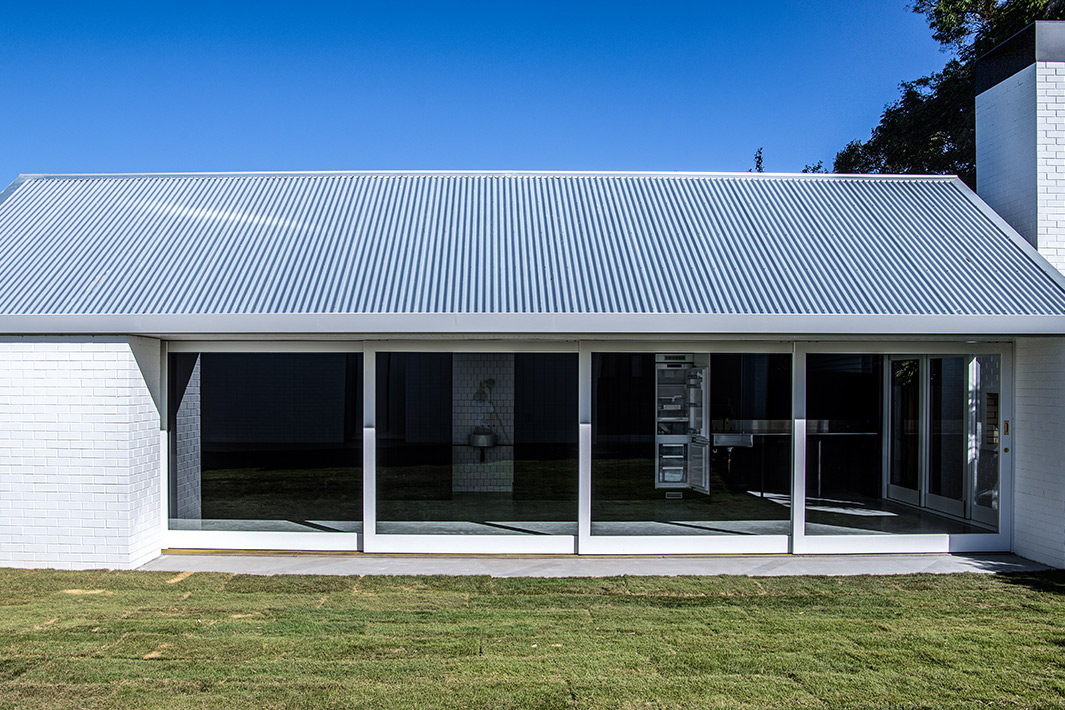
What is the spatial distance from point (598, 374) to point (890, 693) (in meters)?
4.63

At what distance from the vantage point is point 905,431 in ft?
35.1

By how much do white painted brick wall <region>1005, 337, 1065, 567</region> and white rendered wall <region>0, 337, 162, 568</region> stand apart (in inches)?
382

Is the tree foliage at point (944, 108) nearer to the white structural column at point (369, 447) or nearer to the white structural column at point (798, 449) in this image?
the white structural column at point (798, 449)

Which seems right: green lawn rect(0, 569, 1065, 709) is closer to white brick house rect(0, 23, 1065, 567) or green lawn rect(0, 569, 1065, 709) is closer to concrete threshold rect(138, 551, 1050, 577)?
concrete threshold rect(138, 551, 1050, 577)

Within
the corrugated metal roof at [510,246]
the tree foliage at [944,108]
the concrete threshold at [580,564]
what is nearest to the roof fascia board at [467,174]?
the corrugated metal roof at [510,246]

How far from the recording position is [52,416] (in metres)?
8.41

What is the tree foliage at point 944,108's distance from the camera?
20547mm

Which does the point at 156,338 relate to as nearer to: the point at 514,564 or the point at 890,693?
the point at 514,564

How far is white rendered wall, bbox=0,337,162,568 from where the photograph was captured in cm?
837

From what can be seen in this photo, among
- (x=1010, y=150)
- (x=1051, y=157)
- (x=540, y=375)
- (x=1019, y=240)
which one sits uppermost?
(x=1010, y=150)

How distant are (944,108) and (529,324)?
1906 centimetres

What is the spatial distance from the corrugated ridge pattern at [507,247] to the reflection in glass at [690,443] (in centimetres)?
99

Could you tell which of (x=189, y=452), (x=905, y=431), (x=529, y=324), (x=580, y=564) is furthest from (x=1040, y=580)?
(x=189, y=452)

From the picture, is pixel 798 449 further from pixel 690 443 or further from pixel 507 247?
pixel 507 247
